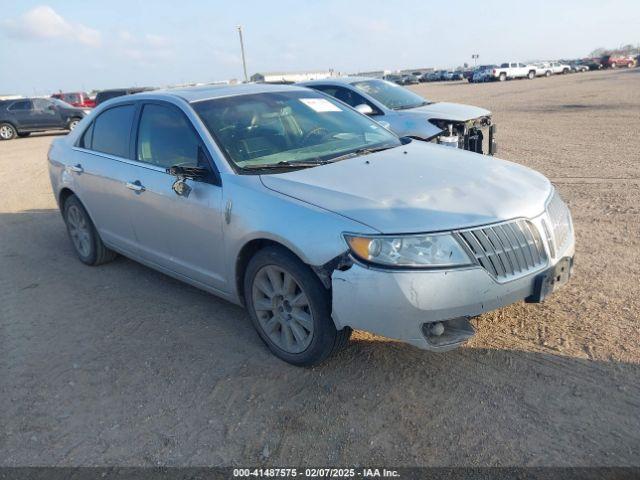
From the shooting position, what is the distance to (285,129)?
4.17 metres

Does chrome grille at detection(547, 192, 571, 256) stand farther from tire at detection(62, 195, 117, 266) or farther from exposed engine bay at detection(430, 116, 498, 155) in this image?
exposed engine bay at detection(430, 116, 498, 155)

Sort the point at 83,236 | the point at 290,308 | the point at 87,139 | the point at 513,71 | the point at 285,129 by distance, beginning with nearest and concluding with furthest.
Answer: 1. the point at 290,308
2. the point at 285,129
3. the point at 87,139
4. the point at 83,236
5. the point at 513,71

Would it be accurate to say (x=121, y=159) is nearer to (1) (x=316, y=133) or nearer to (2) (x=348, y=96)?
(1) (x=316, y=133)

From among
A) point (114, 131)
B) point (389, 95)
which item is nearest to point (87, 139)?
point (114, 131)

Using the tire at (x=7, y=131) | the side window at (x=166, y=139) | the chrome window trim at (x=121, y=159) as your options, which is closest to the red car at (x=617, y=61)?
the tire at (x=7, y=131)

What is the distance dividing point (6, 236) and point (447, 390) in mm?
6143

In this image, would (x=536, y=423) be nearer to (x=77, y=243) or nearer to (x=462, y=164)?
(x=462, y=164)

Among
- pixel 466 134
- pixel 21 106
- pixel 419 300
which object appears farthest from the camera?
pixel 21 106

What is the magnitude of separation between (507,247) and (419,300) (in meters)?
0.60

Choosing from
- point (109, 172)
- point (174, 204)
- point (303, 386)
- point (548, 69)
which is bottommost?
point (548, 69)

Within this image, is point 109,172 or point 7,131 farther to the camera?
point 7,131

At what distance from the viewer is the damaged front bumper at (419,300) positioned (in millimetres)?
2822

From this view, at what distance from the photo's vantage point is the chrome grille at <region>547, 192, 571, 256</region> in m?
3.29

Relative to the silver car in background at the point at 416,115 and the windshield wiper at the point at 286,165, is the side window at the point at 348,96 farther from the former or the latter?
the windshield wiper at the point at 286,165
